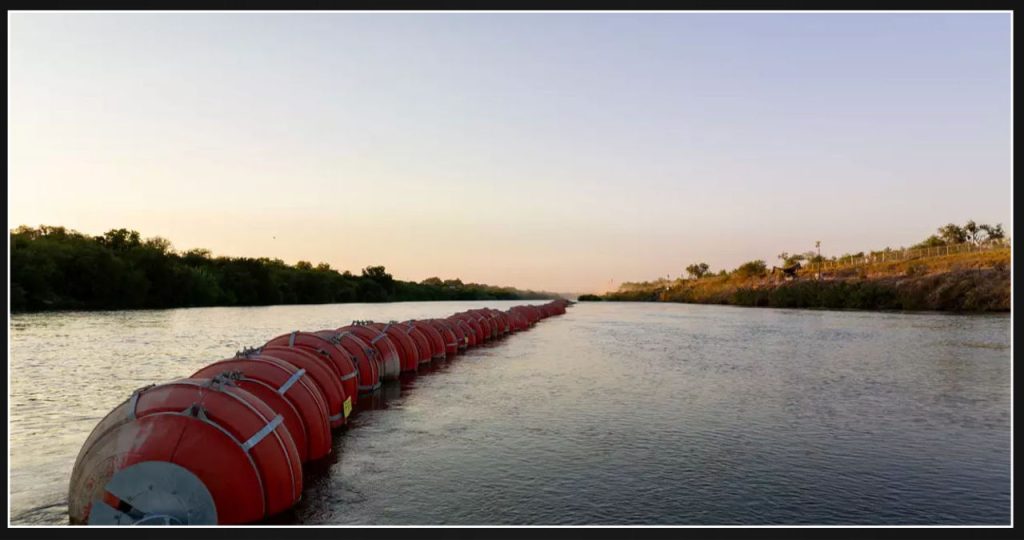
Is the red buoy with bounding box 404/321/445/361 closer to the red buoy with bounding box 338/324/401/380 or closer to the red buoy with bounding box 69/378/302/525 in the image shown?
the red buoy with bounding box 338/324/401/380

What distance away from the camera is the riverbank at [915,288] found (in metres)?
70.5

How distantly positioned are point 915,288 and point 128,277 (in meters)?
94.0

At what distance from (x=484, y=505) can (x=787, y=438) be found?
24.6 ft

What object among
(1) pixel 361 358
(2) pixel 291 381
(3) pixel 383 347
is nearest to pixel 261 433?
(2) pixel 291 381

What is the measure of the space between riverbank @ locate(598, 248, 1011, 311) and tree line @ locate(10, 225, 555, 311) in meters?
88.2

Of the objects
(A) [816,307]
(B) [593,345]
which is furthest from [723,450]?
(A) [816,307]

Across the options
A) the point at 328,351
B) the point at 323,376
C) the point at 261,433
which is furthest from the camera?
the point at 328,351

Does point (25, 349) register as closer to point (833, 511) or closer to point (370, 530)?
point (370, 530)

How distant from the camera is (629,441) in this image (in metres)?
13.5

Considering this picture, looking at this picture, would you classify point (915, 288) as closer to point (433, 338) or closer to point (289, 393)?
point (433, 338)

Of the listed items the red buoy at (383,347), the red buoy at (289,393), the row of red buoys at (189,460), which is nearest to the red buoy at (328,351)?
the red buoy at (289,393)

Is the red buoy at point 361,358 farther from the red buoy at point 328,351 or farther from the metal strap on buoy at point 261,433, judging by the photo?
the metal strap on buoy at point 261,433

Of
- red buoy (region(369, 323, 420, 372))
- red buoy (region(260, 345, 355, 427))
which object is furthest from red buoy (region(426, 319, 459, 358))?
red buoy (region(260, 345, 355, 427))

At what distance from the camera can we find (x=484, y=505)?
944cm
